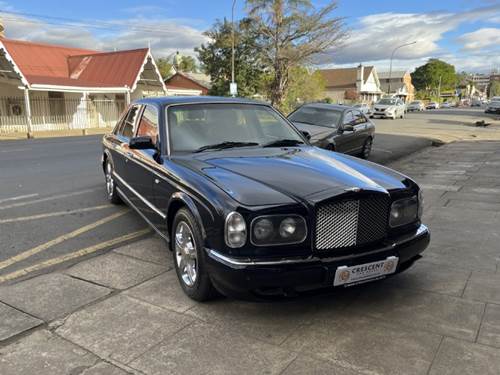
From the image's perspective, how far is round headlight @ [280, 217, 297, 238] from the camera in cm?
311

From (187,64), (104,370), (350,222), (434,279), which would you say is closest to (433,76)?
(187,64)

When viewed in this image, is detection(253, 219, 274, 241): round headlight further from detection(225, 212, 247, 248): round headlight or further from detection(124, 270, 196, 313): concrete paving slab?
detection(124, 270, 196, 313): concrete paving slab

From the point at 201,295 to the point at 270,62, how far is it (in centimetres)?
3895

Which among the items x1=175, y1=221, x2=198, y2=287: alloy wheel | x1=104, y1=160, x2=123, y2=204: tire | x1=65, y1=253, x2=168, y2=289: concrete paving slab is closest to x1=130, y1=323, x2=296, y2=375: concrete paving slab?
x1=175, y1=221, x2=198, y2=287: alloy wheel

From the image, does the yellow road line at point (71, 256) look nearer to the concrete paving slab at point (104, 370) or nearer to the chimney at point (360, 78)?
the concrete paving slab at point (104, 370)

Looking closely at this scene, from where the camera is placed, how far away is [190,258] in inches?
147

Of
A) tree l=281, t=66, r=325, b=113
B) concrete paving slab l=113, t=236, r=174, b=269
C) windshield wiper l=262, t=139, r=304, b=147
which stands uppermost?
tree l=281, t=66, r=325, b=113

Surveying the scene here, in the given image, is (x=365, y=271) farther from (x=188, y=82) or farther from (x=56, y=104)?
(x=188, y=82)

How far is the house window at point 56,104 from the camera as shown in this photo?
29.6 metres

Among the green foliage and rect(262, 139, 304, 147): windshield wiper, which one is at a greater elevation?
the green foliage

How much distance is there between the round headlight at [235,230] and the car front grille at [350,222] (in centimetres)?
52

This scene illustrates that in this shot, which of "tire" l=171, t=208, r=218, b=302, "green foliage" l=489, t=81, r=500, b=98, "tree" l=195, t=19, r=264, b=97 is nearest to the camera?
"tire" l=171, t=208, r=218, b=302

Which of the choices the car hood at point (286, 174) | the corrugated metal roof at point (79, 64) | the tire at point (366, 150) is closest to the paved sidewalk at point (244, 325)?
the car hood at point (286, 174)

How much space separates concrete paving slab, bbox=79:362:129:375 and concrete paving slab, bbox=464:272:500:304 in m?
2.80
